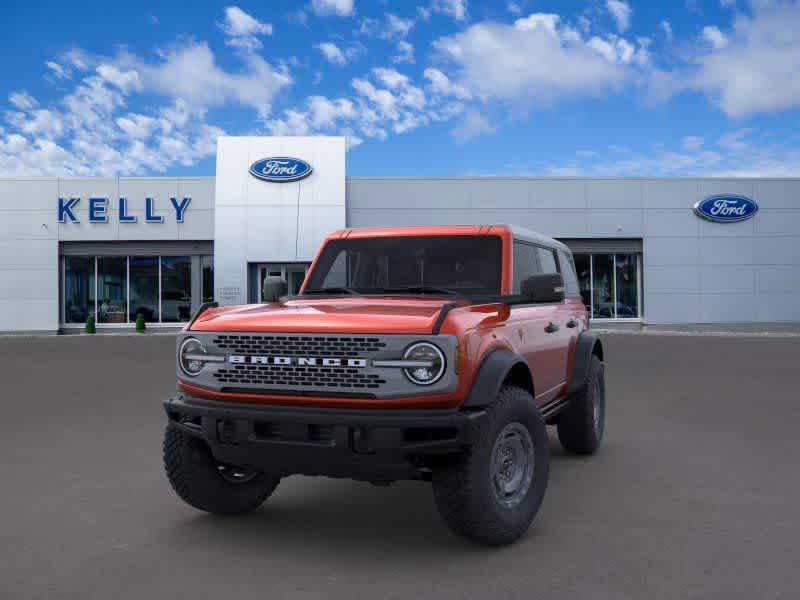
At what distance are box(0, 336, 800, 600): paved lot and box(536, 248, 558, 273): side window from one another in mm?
1672

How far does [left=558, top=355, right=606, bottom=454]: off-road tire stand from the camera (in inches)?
246

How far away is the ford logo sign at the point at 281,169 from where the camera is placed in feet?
94.1

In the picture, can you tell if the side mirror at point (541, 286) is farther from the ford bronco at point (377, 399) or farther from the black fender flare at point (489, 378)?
the black fender flare at point (489, 378)

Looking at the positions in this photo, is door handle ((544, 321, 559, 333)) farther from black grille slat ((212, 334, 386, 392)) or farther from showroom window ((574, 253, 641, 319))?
showroom window ((574, 253, 641, 319))

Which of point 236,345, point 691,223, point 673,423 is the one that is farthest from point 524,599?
point 691,223

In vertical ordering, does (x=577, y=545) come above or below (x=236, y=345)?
below

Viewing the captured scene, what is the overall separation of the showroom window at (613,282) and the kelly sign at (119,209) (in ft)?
54.1

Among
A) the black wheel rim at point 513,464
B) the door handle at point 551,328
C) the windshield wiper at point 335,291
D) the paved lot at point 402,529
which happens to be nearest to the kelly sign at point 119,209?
the paved lot at point 402,529

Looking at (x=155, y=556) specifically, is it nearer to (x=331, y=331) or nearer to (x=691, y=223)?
(x=331, y=331)

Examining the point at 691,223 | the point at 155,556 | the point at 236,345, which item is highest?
the point at 691,223

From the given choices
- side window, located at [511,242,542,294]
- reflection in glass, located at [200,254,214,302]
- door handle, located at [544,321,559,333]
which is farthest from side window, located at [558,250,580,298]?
reflection in glass, located at [200,254,214,302]

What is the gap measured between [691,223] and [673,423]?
2329cm

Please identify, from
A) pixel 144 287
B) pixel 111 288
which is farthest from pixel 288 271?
pixel 111 288

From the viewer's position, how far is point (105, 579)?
366 cm
